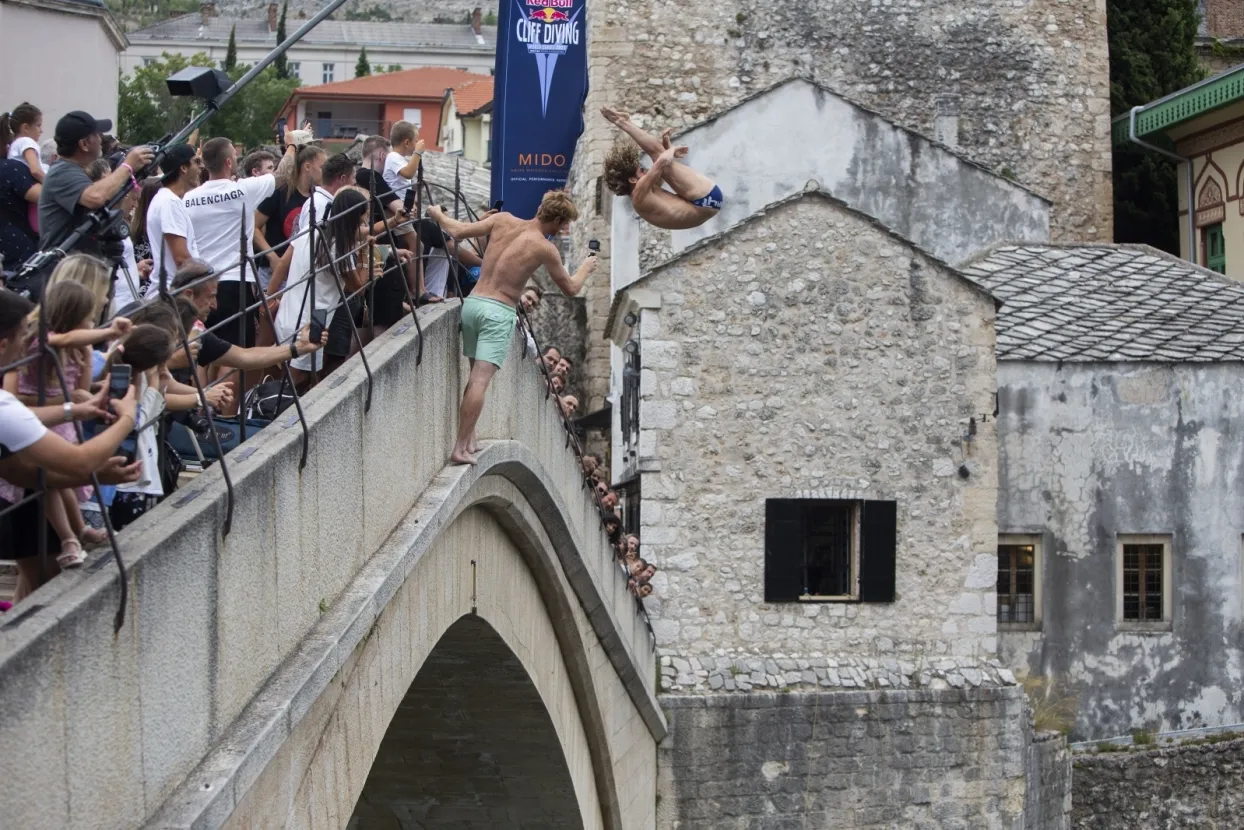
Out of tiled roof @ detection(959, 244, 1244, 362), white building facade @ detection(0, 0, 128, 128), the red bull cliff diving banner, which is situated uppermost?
white building facade @ detection(0, 0, 128, 128)

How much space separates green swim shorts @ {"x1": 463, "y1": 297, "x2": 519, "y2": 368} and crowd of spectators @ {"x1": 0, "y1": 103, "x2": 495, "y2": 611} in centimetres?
30

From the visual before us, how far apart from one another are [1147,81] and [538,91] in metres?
15.0

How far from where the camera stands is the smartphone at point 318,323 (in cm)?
814

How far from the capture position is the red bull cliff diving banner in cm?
1698

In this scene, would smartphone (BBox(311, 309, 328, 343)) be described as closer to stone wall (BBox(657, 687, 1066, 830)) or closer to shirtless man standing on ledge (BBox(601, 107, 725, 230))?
shirtless man standing on ledge (BBox(601, 107, 725, 230))

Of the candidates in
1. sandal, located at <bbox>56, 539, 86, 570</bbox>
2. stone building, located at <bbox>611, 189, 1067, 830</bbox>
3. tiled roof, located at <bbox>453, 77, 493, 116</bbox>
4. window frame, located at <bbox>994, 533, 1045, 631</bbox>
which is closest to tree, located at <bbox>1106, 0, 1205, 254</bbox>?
window frame, located at <bbox>994, 533, 1045, 631</bbox>

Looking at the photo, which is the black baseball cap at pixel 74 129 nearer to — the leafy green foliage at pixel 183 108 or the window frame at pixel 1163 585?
the window frame at pixel 1163 585

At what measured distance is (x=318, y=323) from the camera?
325 inches

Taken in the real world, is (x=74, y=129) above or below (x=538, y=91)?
below

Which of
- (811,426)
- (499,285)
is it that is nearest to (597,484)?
(811,426)

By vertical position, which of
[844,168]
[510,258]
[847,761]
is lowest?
[847,761]

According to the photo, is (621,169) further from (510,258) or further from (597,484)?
(597,484)

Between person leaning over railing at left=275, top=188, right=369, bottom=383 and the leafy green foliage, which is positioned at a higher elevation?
the leafy green foliage

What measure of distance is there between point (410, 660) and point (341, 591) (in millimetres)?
1649
